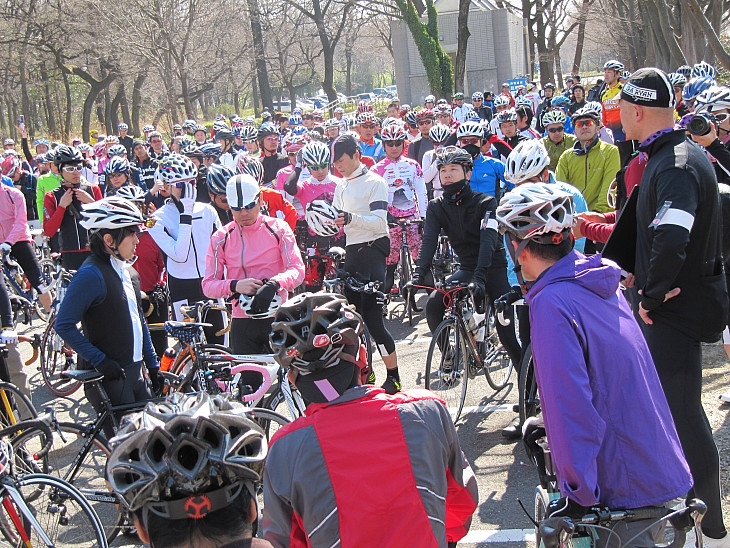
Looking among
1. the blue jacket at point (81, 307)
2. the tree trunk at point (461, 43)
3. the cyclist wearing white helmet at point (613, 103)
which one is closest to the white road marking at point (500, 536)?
the blue jacket at point (81, 307)

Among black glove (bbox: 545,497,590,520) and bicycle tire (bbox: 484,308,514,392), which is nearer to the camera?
black glove (bbox: 545,497,590,520)

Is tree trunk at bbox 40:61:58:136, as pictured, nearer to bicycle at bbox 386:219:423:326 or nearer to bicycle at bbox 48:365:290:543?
bicycle at bbox 386:219:423:326

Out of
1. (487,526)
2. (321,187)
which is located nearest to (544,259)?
(487,526)

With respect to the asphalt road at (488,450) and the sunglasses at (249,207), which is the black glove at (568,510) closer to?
the asphalt road at (488,450)

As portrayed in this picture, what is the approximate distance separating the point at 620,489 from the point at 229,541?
4.97ft

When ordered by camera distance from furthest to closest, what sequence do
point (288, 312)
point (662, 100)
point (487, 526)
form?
point (487, 526) < point (662, 100) < point (288, 312)

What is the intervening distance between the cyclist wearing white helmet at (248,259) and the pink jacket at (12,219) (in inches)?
208

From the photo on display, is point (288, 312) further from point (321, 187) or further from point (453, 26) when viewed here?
point (453, 26)

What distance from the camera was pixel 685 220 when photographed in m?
3.49

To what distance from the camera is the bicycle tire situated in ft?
22.1

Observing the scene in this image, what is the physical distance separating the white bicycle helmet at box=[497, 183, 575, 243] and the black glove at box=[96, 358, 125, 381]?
269 centimetres

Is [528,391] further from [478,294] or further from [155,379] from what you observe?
[155,379]

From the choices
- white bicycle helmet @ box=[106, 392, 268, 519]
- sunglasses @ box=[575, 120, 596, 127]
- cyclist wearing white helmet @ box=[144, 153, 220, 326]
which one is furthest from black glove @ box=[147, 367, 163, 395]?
sunglasses @ box=[575, 120, 596, 127]

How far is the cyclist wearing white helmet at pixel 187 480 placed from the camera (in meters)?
1.78
